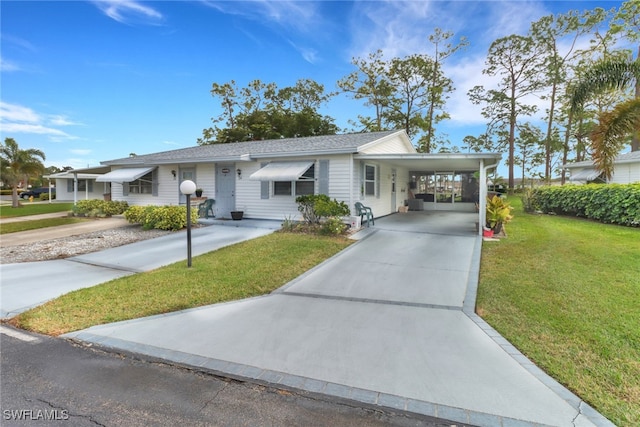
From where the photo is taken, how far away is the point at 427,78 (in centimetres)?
2812

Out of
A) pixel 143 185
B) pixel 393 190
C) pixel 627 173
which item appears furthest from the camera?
pixel 627 173

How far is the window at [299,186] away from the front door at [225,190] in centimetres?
218

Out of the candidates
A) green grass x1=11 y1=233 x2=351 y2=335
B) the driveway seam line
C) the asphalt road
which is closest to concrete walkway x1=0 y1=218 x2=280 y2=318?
green grass x1=11 y1=233 x2=351 y2=335

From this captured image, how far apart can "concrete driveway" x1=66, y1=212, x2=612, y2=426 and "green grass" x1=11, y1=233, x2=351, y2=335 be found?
0.32 m

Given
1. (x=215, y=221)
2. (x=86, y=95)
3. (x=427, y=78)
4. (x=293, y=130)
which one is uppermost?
(x=427, y=78)

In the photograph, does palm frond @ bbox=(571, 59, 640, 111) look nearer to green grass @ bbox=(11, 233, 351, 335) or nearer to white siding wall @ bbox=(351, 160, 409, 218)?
white siding wall @ bbox=(351, 160, 409, 218)

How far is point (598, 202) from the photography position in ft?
37.7

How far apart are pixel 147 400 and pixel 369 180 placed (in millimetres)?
11041

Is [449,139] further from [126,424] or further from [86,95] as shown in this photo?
[126,424]

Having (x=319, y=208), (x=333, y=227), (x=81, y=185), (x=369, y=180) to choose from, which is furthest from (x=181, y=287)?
(x=81, y=185)

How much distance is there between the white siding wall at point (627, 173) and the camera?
53.2ft

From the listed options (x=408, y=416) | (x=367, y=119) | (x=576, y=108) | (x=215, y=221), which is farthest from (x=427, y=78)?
(x=408, y=416)

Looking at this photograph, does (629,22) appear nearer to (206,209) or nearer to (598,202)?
(598,202)

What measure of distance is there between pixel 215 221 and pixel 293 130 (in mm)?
20149
